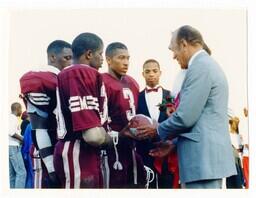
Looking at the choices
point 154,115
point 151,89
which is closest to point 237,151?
point 154,115

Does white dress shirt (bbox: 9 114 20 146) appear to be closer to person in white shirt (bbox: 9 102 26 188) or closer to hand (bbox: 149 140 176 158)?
person in white shirt (bbox: 9 102 26 188)

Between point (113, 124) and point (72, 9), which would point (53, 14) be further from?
point (113, 124)

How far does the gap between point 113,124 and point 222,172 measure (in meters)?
0.89

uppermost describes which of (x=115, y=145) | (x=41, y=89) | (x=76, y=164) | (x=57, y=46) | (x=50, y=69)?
(x=57, y=46)

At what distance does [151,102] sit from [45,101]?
2.65 ft

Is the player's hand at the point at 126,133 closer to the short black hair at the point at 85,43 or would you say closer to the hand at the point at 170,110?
the hand at the point at 170,110

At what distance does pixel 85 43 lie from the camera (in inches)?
174

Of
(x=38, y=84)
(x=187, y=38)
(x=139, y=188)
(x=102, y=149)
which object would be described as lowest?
(x=139, y=188)

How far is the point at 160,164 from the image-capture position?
4.38 meters

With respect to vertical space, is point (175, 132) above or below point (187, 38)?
below

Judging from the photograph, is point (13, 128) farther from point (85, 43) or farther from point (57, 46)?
Result: point (85, 43)

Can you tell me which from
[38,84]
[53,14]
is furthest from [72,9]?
[38,84]

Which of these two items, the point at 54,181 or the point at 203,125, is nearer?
the point at 203,125

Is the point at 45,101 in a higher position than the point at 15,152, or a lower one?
higher
